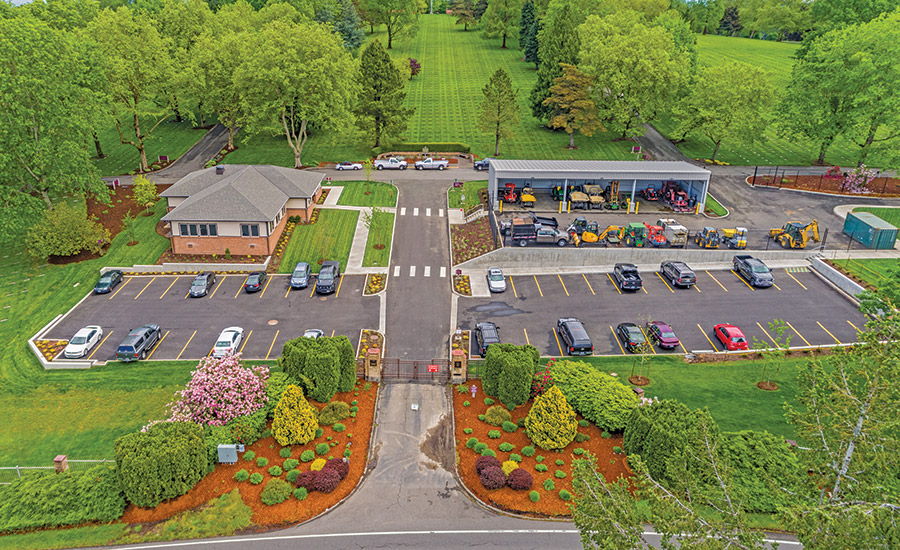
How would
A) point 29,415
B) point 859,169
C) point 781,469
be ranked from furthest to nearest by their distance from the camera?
point 859,169, point 29,415, point 781,469

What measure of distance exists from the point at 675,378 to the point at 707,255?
20.5m

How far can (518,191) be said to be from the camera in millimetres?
71062

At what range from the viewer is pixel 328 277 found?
53.0 m

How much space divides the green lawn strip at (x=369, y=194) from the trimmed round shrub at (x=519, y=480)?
4451cm

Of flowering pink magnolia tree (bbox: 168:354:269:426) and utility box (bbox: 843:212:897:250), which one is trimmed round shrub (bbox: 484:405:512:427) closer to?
flowering pink magnolia tree (bbox: 168:354:269:426)

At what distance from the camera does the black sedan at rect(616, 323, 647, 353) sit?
143 ft

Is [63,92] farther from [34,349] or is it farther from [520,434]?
[520,434]

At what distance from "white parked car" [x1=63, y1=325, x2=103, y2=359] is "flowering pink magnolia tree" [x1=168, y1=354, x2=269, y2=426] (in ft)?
45.1

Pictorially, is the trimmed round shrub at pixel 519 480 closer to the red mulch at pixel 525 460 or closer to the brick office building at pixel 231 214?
the red mulch at pixel 525 460

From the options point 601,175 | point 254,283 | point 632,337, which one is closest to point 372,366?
point 254,283

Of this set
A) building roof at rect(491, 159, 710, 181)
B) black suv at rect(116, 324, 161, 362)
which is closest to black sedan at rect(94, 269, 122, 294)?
black suv at rect(116, 324, 161, 362)

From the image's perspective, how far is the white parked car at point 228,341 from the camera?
42.8m

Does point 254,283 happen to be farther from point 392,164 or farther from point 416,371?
point 392,164

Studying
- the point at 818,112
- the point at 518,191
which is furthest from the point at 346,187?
the point at 818,112
